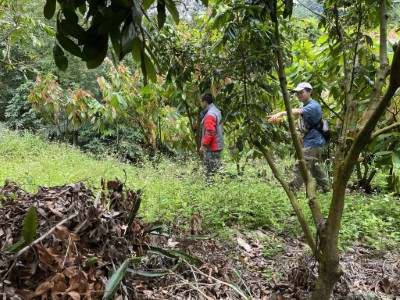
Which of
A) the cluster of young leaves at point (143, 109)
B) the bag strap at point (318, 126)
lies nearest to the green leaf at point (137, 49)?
the bag strap at point (318, 126)

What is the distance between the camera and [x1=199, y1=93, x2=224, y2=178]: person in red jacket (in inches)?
209

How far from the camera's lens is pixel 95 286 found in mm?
1633

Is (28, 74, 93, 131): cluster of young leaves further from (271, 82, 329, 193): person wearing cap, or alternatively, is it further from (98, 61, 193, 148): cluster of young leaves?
(271, 82, 329, 193): person wearing cap

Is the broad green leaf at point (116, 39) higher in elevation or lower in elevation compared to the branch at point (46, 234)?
higher

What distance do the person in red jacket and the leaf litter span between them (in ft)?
8.48

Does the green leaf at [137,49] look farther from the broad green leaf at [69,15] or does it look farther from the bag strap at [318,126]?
the bag strap at [318,126]

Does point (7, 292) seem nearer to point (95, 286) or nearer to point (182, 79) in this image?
point (95, 286)

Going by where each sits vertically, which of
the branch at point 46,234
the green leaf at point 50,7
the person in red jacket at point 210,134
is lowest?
the branch at point 46,234

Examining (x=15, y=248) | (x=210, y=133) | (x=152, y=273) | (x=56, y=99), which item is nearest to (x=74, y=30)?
(x=15, y=248)

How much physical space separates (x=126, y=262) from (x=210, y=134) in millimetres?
3691

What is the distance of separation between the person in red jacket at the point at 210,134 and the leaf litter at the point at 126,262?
258 cm

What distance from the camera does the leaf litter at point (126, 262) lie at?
5.06 ft

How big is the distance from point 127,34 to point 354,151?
124 cm

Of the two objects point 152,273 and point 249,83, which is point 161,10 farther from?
point 249,83
